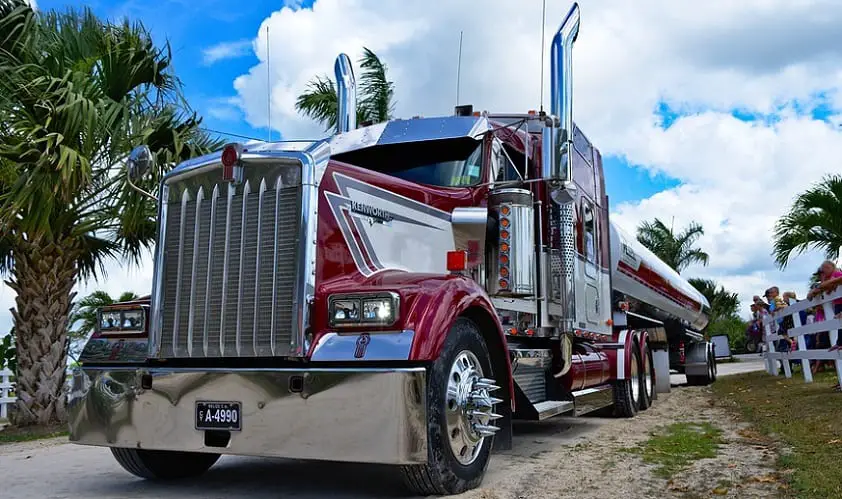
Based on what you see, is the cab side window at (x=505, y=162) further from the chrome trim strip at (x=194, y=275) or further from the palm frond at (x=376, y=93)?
the palm frond at (x=376, y=93)

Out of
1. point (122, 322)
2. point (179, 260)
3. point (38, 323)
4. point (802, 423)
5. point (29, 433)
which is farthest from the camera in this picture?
point (38, 323)

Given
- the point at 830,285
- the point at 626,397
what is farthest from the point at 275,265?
the point at 830,285

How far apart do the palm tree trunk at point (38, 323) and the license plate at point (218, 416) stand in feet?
21.9

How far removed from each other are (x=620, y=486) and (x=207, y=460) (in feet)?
9.76

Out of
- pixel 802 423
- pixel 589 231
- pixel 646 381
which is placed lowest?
pixel 802 423

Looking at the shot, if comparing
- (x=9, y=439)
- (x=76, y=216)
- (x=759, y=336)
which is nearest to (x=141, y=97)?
(x=76, y=216)

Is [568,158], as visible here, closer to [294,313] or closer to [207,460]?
[294,313]

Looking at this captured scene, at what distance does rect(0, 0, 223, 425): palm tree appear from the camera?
934cm

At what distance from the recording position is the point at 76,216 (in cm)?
1034

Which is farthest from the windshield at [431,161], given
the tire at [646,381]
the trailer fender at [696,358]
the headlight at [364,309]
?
the trailer fender at [696,358]

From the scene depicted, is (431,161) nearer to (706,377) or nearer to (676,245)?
(706,377)

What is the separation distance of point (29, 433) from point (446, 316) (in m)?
7.24

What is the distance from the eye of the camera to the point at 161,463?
5.61m

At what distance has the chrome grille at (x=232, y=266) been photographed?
473cm
